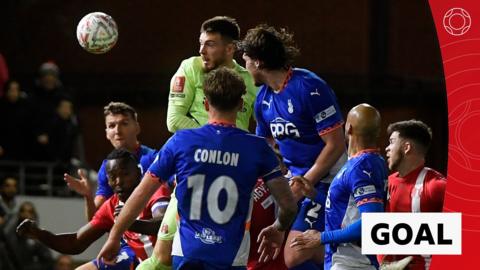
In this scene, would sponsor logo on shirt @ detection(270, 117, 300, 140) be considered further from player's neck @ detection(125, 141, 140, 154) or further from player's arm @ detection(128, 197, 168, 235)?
player's neck @ detection(125, 141, 140, 154)

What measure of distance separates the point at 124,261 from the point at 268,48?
204 cm

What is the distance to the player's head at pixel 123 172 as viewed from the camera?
868 cm

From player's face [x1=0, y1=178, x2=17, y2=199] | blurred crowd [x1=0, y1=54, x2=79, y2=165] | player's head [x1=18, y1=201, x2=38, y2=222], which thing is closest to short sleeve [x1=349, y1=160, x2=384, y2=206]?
blurred crowd [x1=0, y1=54, x2=79, y2=165]

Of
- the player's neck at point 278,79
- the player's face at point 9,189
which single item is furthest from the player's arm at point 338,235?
the player's face at point 9,189

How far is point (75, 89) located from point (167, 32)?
210 cm

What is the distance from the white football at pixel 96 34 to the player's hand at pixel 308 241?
281 centimetres

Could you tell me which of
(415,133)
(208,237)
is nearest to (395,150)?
(415,133)

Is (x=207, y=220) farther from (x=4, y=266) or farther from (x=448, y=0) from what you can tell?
(x=4, y=266)

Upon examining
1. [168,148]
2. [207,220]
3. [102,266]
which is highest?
[168,148]

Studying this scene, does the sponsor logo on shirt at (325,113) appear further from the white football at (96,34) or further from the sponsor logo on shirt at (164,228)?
the white football at (96,34)

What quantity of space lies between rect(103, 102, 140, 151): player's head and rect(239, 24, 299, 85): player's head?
155 cm

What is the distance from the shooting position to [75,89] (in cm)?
1992

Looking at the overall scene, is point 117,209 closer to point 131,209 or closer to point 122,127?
point 131,209

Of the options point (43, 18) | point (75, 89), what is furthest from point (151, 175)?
point (43, 18)
